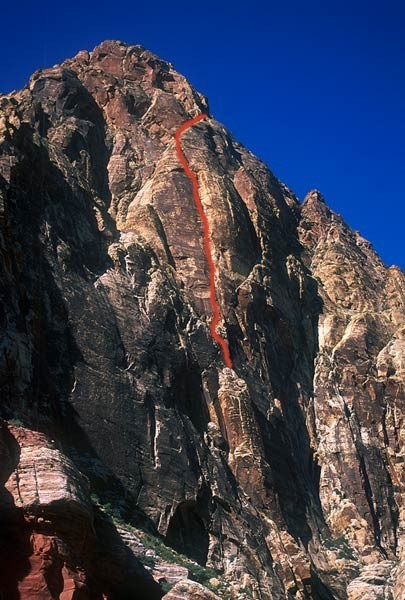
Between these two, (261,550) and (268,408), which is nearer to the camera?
(261,550)

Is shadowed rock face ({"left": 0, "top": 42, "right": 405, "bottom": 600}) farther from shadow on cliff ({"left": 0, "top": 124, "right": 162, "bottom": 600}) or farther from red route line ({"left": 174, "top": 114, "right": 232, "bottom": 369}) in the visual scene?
red route line ({"left": 174, "top": 114, "right": 232, "bottom": 369})

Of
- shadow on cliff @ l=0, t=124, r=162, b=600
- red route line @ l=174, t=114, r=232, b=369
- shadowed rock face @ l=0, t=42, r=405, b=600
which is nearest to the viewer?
shadow on cliff @ l=0, t=124, r=162, b=600

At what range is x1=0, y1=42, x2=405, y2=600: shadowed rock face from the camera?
101 feet

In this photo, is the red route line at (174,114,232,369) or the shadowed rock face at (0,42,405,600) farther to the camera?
the red route line at (174,114,232,369)

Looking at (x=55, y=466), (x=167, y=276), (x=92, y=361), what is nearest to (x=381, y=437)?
(x=167, y=276)

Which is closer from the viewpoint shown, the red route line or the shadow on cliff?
the shadow on cliff

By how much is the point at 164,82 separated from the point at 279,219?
1747cm

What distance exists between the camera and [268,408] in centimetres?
4534

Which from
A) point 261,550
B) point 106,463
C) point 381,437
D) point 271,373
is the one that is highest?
point 271,373

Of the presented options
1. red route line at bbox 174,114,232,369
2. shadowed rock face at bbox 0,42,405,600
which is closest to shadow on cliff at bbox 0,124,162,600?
shadowed rock face at bbox 0,42,405,600

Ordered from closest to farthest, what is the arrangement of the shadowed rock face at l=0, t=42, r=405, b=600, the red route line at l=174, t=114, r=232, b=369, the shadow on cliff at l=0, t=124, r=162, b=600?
1. the shadow on cliff at l=0, t=124, r=162, b=600
2. the shadowed rock face at l=0, t=42, r=405, b=600
3. the red route line at l=174, t=114, r=232, b=369

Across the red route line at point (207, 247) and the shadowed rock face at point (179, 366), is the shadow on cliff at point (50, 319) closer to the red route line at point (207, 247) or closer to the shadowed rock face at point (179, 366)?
the shadowed rock face at point (179, 366)

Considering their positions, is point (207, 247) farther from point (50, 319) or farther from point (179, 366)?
point (50, 319)

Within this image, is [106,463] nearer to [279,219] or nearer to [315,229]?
[279,219]
